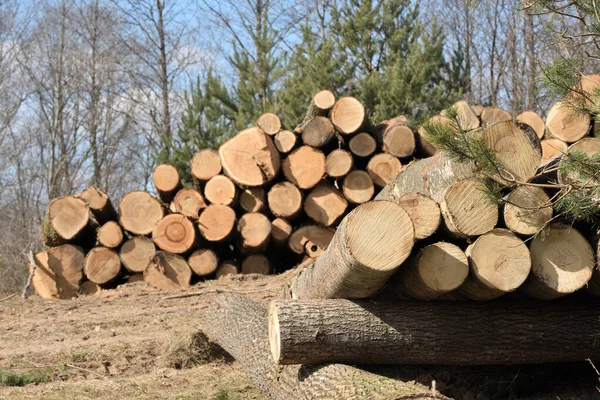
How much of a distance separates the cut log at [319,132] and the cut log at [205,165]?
120cm

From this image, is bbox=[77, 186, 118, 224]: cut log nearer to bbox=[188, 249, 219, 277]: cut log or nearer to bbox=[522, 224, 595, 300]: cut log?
bbox=[188, 249, 219, 277]: cut log

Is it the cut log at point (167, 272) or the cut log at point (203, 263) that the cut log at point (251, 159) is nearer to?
the cut log at point (203, 263)

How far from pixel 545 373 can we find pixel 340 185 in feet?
14.4

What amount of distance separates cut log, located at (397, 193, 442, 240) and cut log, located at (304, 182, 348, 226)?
455 centimetres

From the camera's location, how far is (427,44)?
14.5m

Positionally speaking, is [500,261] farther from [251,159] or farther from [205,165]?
[205,165]

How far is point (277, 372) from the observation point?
15.5 feet

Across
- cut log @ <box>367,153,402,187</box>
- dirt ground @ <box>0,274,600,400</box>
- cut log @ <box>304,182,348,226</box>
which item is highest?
cut log @ <box>367,153,402,187</box>

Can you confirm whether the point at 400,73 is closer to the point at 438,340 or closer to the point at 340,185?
the point at 340,185

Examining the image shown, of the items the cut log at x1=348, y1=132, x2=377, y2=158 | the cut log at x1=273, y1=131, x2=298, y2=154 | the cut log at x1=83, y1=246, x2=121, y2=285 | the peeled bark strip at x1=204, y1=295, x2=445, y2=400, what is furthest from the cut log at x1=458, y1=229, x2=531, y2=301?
the cut log at x1=83, y1=246, x2=121, y2=285

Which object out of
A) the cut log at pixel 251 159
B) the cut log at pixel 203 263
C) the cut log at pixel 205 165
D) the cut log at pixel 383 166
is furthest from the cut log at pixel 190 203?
the cut log at pixel 383 166

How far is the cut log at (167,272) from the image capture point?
884 cm

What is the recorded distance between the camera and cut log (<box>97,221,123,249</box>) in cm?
902

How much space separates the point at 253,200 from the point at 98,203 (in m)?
2.10
